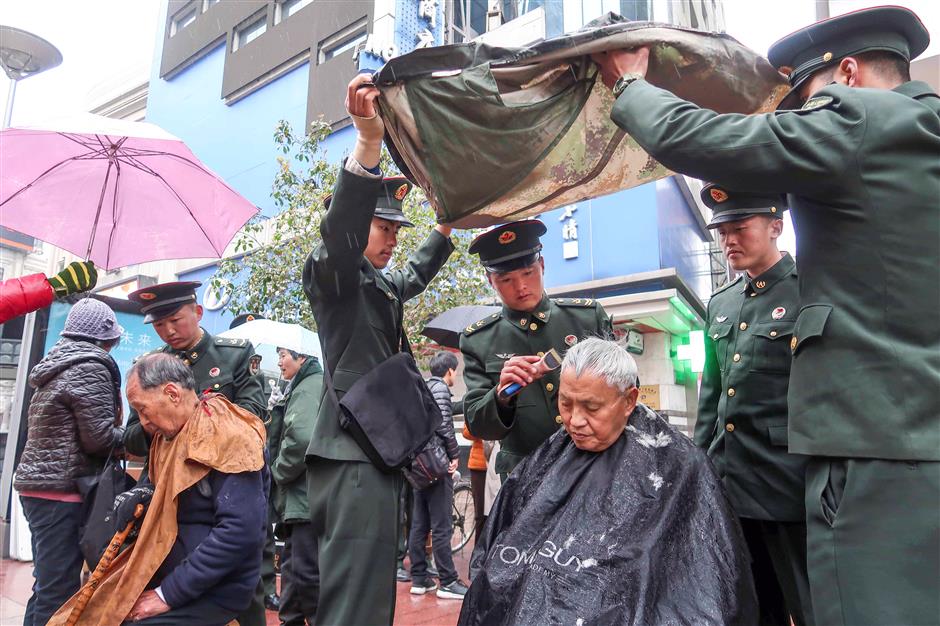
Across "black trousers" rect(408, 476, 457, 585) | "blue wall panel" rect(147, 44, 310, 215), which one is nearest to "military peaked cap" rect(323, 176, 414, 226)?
"black trousers" rect(408, 476, 457, 585)

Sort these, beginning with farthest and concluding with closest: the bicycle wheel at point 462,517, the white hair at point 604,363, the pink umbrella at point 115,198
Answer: the bicycle wheel at point 462,517, the pink umbrella at point 115,198, the white hair at point 604,363

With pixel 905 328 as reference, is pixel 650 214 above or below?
above

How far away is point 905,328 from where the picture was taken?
1.53 metres

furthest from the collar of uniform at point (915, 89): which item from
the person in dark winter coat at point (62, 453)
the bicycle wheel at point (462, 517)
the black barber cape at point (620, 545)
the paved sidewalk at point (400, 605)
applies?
the bicycle wheel at point (462, 517)

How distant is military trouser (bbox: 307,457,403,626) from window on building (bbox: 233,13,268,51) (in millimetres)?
20795

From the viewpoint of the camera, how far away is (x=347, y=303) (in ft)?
8.28

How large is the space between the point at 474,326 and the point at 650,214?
999 centimetres

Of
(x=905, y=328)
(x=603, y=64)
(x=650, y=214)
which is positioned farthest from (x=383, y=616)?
(x=650, y=214)

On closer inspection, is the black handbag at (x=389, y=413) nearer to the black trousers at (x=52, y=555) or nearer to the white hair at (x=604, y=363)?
the white hair at (x=604, y=363)

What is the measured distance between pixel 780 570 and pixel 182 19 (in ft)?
85.7

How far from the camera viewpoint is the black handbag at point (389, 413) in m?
2.38

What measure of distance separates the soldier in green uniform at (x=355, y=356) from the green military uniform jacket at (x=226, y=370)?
1.72 m

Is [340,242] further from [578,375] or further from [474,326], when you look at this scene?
[474,326]

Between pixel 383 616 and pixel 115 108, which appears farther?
pixel 115 108
